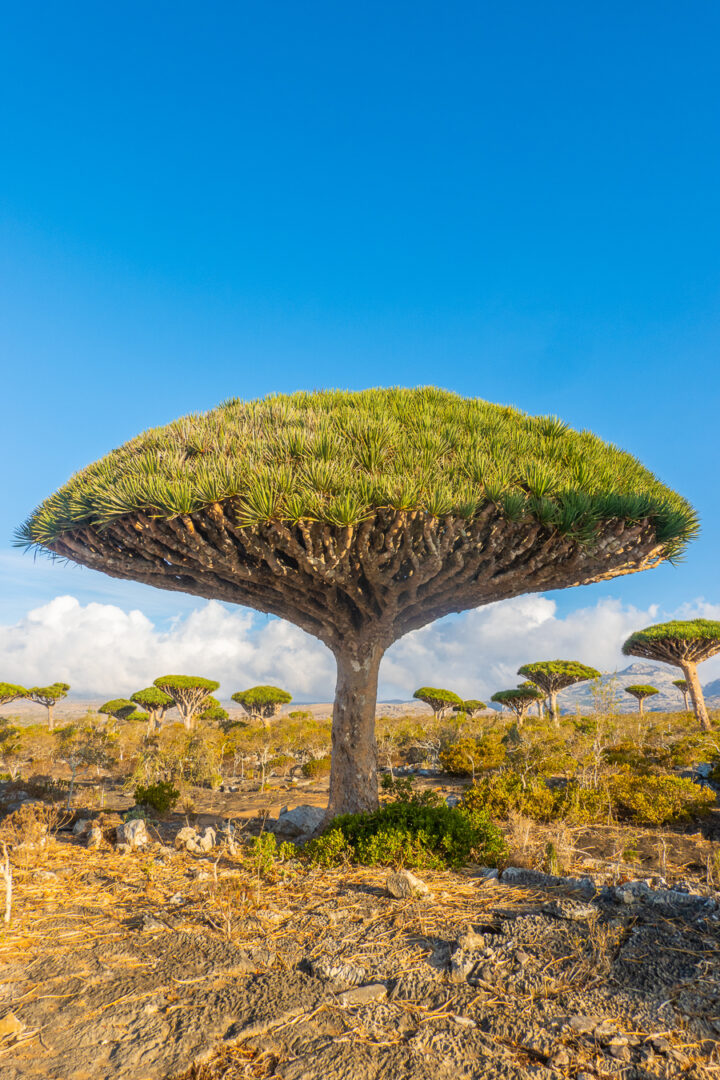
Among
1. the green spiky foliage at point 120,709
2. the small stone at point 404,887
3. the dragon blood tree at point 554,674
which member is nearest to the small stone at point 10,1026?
the small stone at point 404,887

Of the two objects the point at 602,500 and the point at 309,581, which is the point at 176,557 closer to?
the point at 309,581

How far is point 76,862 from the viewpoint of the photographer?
655cm

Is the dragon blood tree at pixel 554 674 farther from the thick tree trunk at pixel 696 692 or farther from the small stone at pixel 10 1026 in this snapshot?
the small stone at pixel 10 1026

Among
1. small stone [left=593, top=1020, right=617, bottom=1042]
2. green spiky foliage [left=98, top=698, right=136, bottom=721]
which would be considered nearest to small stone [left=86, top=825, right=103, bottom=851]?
small stone [left=593, top=1020, right=617, bottom=1042]

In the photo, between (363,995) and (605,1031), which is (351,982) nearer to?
(363,995)

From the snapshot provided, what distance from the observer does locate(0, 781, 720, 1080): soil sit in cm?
281

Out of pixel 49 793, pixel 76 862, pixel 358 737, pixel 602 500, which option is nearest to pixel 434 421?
pixel 602 500

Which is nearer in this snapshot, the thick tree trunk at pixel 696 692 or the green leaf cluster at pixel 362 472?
the green leaf cluster at pixel 362 472

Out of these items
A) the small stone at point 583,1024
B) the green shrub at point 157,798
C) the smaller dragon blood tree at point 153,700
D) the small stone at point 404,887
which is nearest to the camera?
the small stone at point 583,1024

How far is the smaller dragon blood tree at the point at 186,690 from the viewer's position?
33.8 meters

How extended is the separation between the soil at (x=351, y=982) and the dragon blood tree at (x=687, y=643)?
2426 cm

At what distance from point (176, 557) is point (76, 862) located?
389 centimetres

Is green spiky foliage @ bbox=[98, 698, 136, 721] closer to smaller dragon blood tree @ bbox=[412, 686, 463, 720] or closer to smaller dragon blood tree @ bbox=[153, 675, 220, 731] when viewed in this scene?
smaller dragon blood tree @ bbox=[153, 675, 220, 731]

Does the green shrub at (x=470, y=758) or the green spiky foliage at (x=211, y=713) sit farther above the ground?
the green spiky foliage at (x=211, y=713)
